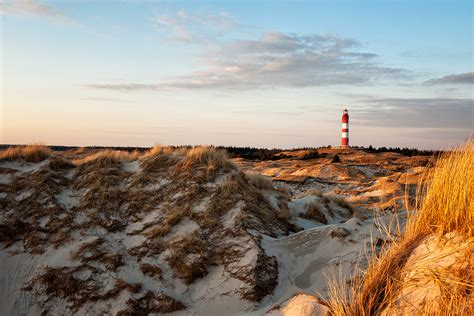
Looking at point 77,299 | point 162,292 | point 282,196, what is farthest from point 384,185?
point 77,299

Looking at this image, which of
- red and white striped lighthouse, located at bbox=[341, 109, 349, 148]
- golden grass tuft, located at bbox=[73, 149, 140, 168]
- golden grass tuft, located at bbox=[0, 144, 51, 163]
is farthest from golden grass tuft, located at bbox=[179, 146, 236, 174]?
red and white striped lighthouse, located at bbox=[341, 109, 349, 148]

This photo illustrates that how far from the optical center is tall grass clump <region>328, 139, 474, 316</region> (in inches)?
138

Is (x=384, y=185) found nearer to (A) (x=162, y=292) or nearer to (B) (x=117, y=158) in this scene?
(B) (x=117, y=158)

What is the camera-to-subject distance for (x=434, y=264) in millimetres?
3869

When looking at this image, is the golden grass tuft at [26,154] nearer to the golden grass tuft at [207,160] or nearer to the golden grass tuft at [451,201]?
the golden grass tuft at [207,160]

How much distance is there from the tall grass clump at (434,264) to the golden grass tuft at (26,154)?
10658 millimetres

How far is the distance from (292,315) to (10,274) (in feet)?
21.6

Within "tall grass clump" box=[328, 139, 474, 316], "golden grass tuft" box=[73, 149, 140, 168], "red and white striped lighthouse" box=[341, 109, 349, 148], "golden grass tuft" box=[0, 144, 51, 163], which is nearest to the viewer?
"tall grass clump" box=[328, 139, 474, 316]

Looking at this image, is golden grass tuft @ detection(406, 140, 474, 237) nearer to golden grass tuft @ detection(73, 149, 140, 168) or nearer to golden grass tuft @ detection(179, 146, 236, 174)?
golden grass tuft @ detection(179, 146, 236, 174)

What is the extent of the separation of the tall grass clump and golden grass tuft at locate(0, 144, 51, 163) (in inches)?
420

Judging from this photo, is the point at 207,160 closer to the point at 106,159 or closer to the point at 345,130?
the point at 106,159

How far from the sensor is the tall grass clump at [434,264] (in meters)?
3.51

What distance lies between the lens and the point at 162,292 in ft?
26.0

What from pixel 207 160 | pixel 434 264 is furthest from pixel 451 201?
pixel 207 160
